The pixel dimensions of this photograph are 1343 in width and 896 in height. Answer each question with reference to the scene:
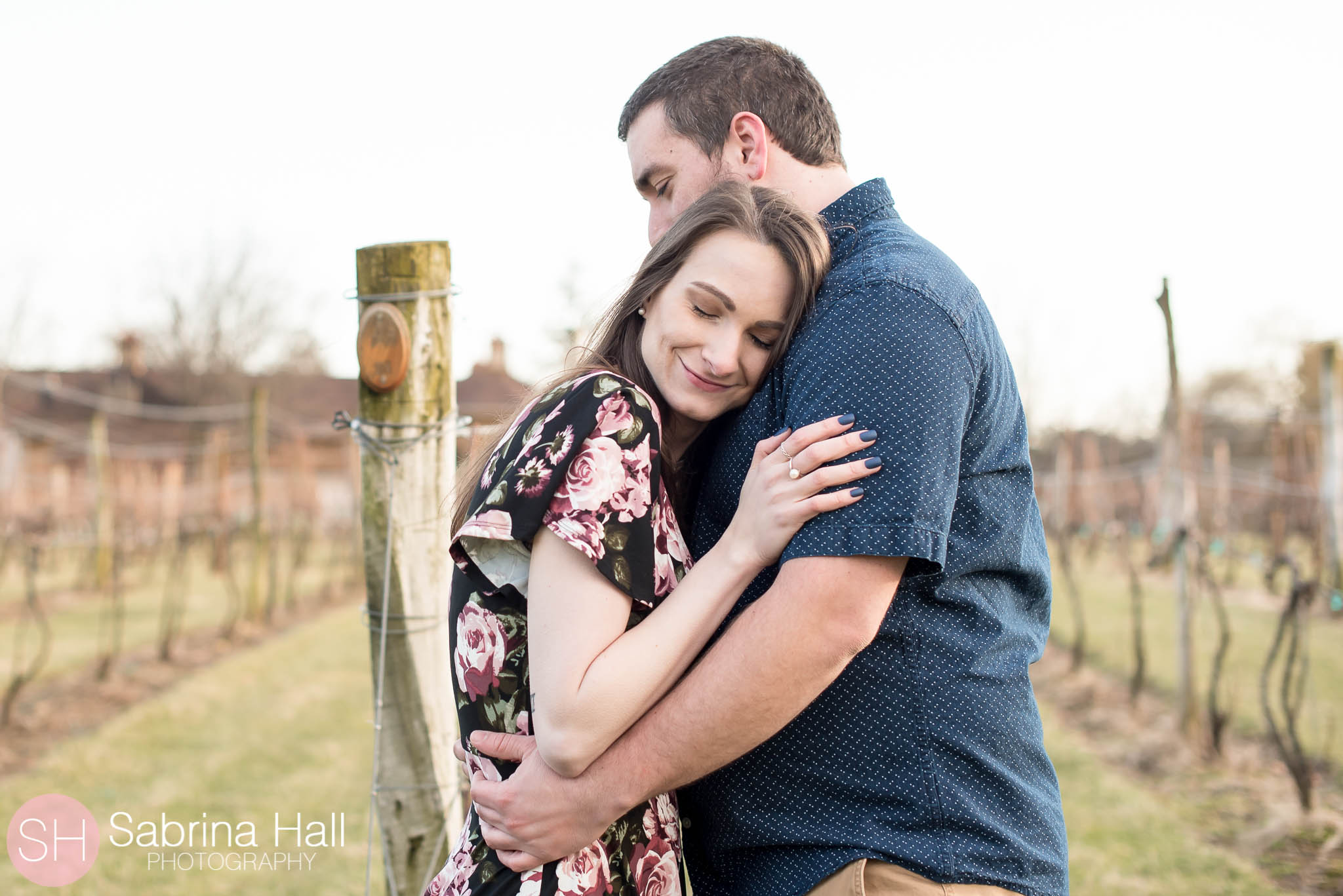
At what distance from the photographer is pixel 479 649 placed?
1.68 m

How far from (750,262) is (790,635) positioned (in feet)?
2.10

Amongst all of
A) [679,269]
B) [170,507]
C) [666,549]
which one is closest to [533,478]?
[666,549]

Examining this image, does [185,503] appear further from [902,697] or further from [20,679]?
[902,697]

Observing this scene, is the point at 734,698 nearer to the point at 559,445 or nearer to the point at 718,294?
the point at 559,445

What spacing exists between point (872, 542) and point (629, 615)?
388 millimetres

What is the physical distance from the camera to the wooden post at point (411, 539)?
8.96 ft

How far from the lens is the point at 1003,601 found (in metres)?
1.68

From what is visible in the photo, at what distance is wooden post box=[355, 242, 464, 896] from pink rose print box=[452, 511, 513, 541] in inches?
48.1

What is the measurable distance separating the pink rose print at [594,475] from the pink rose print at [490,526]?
0.30ft

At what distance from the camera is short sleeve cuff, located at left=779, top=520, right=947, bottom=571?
1399 millimetres

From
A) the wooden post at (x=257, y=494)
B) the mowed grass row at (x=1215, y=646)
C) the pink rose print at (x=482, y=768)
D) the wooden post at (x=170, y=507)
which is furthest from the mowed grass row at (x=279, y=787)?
the wooden post at (x=170, y=507)

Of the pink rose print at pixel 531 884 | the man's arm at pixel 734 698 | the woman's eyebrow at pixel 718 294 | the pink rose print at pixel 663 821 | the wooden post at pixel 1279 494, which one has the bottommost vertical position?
the wooden post at pixel 1279 494

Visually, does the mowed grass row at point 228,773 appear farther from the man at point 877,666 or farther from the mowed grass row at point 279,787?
the man at point 877,666

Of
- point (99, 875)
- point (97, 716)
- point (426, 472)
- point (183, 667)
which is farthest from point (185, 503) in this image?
point (426, 472)
